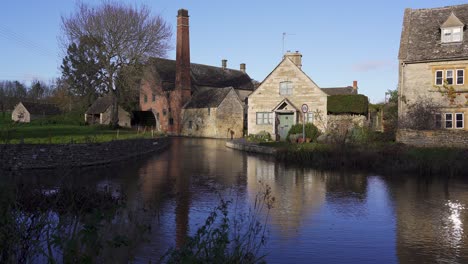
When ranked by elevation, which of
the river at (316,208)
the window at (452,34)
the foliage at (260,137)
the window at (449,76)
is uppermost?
the window at (452,34)

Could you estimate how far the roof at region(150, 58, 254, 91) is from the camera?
55.8 meters

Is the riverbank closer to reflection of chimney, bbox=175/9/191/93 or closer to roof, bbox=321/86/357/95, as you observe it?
reflection of chimney, bbox=175/9/191/93

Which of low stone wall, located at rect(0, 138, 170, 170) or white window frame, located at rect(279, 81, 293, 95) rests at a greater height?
white window frame, located at rect(279, 81, 293, 95)

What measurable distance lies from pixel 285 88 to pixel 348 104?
5.79 metres

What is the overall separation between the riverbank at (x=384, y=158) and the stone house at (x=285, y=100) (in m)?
14.1

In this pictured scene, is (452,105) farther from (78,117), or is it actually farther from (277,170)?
(78,117)

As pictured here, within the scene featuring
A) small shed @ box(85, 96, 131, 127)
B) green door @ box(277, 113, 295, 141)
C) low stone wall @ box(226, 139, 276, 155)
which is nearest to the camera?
low stone wall @ box(226, 139, 276, 155)

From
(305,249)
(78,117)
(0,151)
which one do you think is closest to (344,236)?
(305,249)

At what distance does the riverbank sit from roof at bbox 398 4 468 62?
10.2m

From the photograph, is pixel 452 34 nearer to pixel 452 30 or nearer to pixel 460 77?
pixel 452 30

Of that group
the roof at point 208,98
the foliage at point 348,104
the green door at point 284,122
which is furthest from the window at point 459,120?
the roof at point 208,98

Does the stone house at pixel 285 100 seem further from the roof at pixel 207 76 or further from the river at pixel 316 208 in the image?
the roof at pixel 207 76

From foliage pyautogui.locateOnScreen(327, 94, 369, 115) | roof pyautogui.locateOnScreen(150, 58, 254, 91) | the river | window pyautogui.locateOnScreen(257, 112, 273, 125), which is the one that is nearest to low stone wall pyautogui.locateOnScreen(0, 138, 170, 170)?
the river

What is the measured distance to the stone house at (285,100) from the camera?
Answer: 118ft
